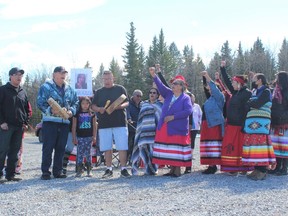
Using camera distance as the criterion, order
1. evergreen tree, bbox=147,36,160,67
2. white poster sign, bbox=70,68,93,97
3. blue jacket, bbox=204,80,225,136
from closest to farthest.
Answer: blue jacket, bbox=204,80,225,136
white poster sign, bbox=70,68,93,97
evergreen tree, bbox=147,36,160,67

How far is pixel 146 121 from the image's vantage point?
8.48m

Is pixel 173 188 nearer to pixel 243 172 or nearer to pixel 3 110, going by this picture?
pixel 243 172

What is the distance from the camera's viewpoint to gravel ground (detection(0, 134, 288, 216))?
520cm

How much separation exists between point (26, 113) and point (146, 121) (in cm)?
228

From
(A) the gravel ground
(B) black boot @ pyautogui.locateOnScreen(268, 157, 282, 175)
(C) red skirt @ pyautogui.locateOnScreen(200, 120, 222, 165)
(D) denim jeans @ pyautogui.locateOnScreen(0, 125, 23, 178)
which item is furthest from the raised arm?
(D) denim jeans @ pyautogui.locateOnScreen(0, 125, 23, 178)

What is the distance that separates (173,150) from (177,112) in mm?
699

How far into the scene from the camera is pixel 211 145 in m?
8.41

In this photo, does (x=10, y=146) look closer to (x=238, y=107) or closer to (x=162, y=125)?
(x=162, y=125)

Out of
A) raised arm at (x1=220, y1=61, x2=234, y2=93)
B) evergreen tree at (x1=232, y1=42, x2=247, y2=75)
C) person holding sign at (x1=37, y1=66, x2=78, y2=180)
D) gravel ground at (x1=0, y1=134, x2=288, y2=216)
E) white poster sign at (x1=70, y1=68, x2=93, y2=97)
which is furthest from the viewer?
evergreen tree at (x1=232, y1=42, x2=247, y2=75)

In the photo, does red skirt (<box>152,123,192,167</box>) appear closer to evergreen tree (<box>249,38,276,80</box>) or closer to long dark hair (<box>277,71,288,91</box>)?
long dark hair (<box>277,71,288,91</box>)

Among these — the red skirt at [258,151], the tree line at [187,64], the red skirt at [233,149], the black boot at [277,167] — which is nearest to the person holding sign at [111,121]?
the red skirt at [233,149]

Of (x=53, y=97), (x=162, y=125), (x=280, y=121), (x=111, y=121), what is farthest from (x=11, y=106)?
(x=280, y=121)

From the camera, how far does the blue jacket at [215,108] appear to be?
8.28 meters

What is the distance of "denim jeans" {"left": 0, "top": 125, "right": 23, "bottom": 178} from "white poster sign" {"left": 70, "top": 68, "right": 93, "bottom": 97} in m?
4.73
